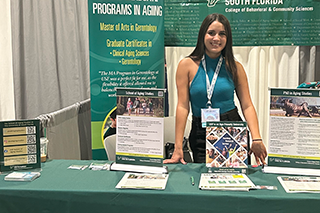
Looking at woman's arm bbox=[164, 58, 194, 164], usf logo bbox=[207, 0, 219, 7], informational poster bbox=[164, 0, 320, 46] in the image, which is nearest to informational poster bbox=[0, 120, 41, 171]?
woman's arm bbox=[164, 58, 194, 164]

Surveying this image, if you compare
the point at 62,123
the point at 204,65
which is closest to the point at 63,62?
the point at 62,123

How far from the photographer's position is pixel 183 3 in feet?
9.56

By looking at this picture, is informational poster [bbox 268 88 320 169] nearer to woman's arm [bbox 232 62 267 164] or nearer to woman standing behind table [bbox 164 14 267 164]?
woman's arm [bbox 232 62 267 164]

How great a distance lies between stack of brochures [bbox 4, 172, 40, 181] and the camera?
1466 millimetres

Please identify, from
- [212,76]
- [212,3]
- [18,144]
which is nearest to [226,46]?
[212,76]

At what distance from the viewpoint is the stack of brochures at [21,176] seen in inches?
57.7

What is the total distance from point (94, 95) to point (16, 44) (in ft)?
4.75

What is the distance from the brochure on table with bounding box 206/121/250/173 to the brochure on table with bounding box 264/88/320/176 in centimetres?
15

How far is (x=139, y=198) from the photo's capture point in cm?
133

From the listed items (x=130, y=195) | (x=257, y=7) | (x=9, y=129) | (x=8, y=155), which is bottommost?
(x=130, y=195)

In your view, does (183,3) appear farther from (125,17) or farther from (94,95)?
(94,95)

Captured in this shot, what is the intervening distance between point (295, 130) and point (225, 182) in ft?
1.47

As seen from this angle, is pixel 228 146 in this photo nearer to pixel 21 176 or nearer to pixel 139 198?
pixel 139 198

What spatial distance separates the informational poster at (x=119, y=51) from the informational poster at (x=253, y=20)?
397 mm
